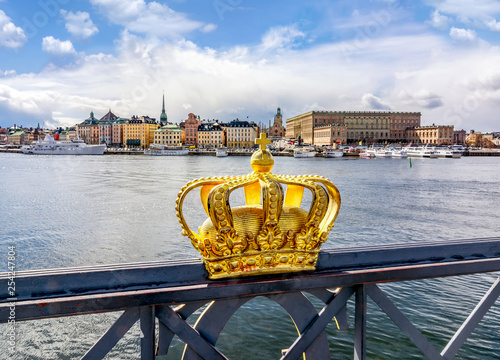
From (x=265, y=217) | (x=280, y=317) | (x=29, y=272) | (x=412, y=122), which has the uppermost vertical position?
(x=412, y=122)

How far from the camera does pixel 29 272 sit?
178 cm

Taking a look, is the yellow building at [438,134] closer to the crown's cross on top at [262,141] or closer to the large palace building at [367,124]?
the large palace building at [367,124]

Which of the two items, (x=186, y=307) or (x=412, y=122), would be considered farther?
(x=412, y=122)

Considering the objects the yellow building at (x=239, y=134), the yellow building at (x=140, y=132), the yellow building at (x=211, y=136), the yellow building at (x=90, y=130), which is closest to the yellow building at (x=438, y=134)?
the yellow building at (x=239, y=134)

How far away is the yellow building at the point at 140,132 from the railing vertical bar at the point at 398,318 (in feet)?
406

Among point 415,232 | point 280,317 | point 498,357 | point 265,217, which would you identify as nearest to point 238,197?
point 415,232

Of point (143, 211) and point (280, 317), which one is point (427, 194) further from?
point (280, 317)

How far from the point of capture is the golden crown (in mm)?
2068

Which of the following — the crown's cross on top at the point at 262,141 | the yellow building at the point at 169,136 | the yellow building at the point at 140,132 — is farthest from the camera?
the yellow building at the point at 140,132

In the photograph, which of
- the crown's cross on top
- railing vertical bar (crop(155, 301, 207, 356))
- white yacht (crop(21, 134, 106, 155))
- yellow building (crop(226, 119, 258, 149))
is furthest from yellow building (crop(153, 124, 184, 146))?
railing vertical bar (crop(155, 301, 207, 356))

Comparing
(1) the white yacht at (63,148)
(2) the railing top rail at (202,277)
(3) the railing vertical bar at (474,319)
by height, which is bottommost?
(3) the railing vertical bar at (474,319)

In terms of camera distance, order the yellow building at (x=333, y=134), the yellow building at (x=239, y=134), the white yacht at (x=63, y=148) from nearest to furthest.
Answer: the white yacht at (x=63, y=148) < the yellow building at (x=239, y=134) < the yellow building at (x=333, y=134)

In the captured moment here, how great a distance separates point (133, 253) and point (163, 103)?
139m

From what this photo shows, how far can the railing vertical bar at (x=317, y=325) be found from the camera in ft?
6.64
